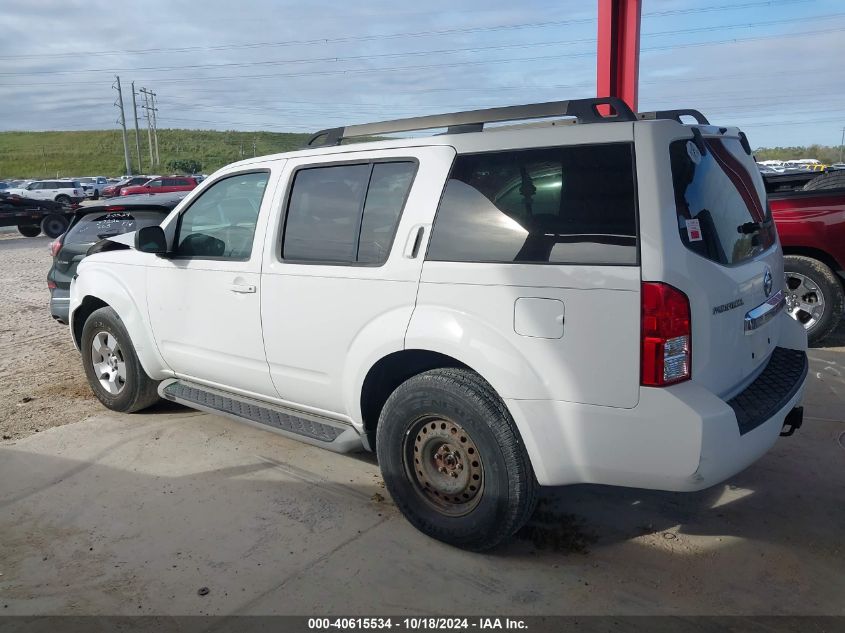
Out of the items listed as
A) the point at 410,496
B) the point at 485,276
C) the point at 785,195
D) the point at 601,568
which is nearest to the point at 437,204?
the point at 485,276

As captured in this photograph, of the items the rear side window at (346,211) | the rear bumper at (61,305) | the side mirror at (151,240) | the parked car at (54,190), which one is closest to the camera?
the rear side window at (346,211)

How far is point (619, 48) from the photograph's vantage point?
923 centimetres

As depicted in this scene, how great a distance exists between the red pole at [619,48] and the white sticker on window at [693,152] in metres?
6.42

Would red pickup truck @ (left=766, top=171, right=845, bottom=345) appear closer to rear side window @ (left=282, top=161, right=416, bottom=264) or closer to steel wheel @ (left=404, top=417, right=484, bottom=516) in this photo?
rear side window @ (left=282, top=161, right=416, bottom=264)

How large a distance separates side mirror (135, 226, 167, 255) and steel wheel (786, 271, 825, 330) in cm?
549

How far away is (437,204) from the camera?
3.43 meters

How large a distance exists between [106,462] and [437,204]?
9.09 feet

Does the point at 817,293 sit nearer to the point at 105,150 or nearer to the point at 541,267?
the point at 541,267

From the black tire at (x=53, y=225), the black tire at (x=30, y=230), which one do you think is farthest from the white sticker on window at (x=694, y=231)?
the black tire at (x=30, y=230)

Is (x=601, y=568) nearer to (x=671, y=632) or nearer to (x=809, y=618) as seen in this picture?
(x=671, y=632)

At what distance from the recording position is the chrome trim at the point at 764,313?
3.25 metres

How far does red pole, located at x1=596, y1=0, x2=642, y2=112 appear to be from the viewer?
29.5ft

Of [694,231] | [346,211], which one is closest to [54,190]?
[346,211]

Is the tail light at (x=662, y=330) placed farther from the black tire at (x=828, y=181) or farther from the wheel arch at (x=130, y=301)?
the black tire at (x=828, y=181)
